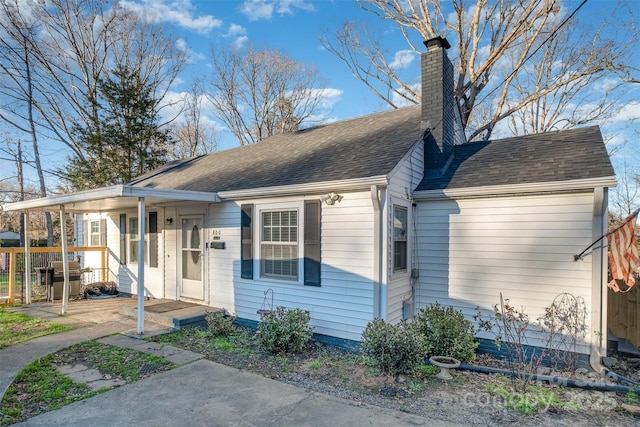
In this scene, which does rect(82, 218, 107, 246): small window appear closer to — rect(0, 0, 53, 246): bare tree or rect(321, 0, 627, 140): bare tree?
rect(0, 0, 53, 246): bare tree

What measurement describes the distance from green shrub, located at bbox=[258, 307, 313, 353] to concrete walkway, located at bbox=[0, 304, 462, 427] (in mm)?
769

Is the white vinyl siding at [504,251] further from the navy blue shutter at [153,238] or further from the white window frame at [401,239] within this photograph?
the navy blue shutter at [153,238]

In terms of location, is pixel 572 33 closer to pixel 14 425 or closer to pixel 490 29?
pixel 490 29

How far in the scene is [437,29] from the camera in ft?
44.9

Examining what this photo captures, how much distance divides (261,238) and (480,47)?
1264 cm

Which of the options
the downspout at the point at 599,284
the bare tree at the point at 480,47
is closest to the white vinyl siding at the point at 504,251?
the downspout at the point at 599,284

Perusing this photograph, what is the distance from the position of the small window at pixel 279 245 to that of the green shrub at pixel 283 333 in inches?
35.6

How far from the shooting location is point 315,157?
729cm

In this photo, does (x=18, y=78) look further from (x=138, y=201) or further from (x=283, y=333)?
(x=283, y=333)

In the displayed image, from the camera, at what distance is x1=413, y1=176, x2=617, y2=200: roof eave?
4668mm

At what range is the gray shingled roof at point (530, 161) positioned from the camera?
16.9 ft

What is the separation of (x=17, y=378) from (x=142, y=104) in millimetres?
13346

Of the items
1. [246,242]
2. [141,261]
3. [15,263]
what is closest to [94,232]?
[15,263]

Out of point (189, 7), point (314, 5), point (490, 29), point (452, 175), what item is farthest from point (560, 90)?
point (189, 7)
